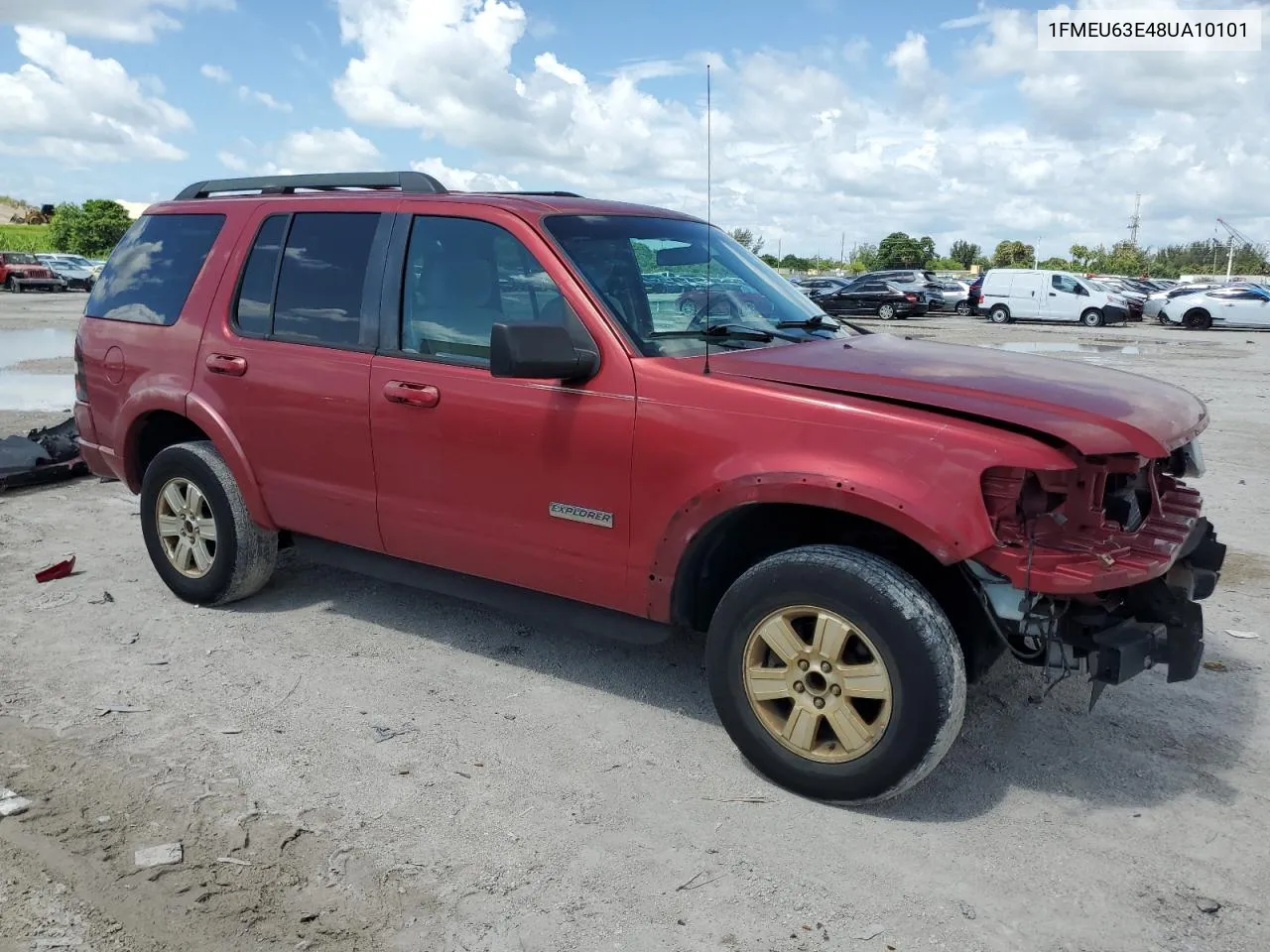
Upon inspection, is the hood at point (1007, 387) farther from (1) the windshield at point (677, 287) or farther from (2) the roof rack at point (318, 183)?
(2) the roof rack at point (318, 183)

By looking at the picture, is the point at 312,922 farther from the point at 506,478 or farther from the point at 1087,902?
the point at 1087,902

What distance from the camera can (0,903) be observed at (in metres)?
2.86

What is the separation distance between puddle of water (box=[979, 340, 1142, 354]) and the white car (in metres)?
9.70

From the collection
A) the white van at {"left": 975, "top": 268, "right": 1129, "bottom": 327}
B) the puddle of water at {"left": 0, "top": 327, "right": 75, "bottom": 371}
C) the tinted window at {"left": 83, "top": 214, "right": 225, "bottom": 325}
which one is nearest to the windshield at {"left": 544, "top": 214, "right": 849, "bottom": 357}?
the tinted window at {"left": 83, "top": 214, "right": 225, "bottom": 325}

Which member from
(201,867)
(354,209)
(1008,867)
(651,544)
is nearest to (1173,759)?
(1008,867)

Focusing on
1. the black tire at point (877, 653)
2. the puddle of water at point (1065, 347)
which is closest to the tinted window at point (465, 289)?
the black tire at point (877, 653)

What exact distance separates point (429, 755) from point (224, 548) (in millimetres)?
1878

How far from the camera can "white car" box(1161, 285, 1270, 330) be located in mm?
30594

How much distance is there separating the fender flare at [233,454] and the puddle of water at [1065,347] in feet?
58.7

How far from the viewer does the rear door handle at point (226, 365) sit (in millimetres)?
4762

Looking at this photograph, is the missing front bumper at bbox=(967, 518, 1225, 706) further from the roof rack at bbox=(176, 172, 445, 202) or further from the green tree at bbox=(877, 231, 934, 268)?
the green tree at bbox=(877, 231, 934, 268)

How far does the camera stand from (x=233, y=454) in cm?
486

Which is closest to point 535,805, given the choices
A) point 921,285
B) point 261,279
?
point 261,279

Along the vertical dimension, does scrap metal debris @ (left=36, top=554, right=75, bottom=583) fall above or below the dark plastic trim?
below
